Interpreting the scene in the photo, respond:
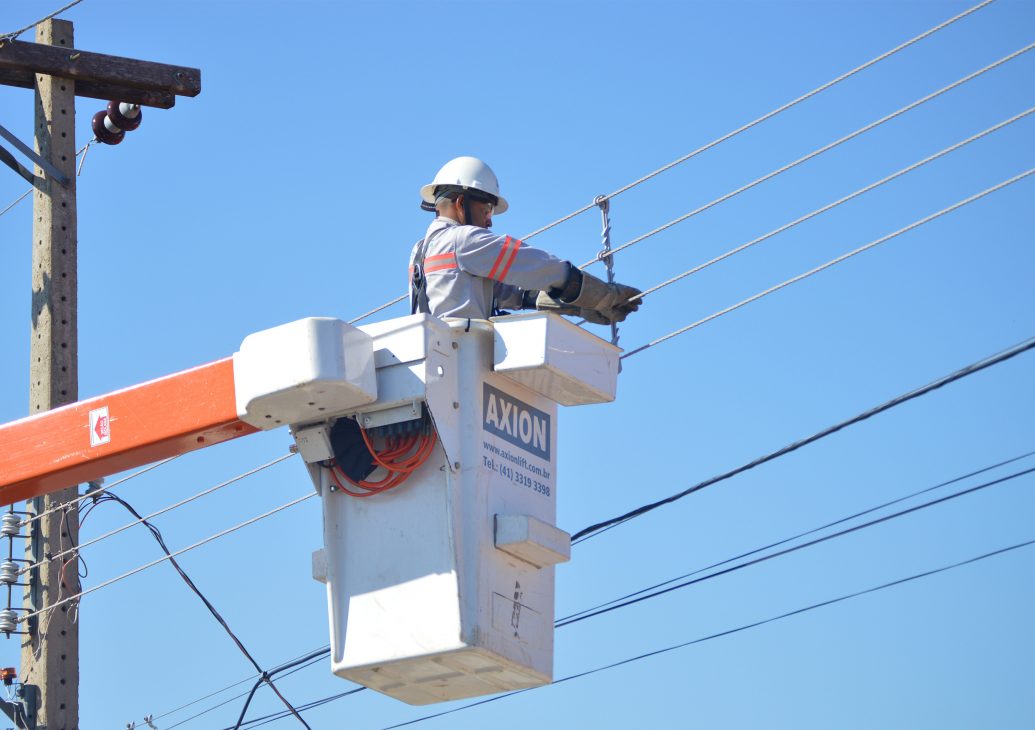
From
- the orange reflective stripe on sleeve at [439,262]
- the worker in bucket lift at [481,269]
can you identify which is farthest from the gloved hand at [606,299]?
the orange reflective stripe on sleeve at [439,262]

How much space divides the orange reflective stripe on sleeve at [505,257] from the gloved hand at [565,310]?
292 mm

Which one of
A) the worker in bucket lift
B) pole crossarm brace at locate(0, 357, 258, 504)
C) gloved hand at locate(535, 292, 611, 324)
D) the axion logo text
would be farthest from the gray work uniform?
pole crossarm brace at locate(0, 357, 258, 504)

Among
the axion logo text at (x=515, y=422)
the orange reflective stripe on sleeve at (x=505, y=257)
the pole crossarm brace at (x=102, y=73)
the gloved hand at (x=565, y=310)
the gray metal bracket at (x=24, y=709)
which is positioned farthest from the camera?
the pole crossarm brace at (x=102, y=73)

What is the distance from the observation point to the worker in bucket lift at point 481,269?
780 cm

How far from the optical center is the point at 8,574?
10.4m

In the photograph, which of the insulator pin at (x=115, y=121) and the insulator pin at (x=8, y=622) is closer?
the insulator pin at (x=8, y=622)

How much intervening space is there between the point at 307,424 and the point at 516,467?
814mm

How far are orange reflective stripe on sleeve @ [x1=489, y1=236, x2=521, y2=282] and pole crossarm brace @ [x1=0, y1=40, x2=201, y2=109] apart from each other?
375cm

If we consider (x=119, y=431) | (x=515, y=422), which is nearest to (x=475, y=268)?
(x=515, y=422)

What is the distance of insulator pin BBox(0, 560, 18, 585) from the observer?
34.0 ft

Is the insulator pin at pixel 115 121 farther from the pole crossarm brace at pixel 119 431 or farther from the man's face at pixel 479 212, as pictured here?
the man's face at pixel 479 212

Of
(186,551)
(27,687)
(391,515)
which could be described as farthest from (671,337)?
(27,687)

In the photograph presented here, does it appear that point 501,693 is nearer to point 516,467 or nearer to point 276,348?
point 516,467

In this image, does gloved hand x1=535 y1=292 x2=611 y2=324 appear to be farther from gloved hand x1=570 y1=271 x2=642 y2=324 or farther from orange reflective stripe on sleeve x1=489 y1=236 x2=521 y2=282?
orange reflective stripe on sleeve x1=489 y1=236 x2=521 y2=282
